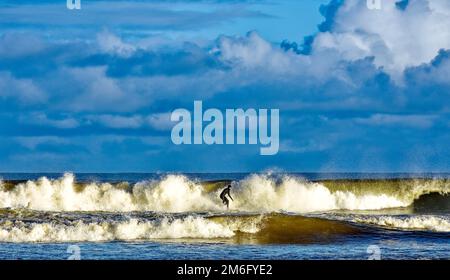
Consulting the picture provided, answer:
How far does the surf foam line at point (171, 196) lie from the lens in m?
41.2

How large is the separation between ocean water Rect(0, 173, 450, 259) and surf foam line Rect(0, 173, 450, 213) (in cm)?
5

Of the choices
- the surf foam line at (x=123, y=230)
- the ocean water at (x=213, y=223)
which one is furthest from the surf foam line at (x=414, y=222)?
the surf foam line at (x=123, y=230)

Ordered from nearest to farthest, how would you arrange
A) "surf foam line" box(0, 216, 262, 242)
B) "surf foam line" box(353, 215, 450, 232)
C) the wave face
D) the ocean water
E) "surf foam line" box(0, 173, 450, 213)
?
the ocean water → "surf foam line" box(0, 216, 262, 242) → the wave face → "surf foam line" box(353, 215, 450, 232) → "surf foam line" box(0, 173, 450, 213)

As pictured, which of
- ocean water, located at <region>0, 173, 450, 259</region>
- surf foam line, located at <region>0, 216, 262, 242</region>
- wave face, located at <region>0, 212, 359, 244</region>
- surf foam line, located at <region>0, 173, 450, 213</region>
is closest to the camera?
ocean water, located at <region>0, 173, 450, 259</region>

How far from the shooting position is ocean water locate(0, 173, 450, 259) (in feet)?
73.6

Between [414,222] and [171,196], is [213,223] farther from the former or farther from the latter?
[171,196]

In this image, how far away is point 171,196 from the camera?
137 ft

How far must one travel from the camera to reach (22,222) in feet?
91.0

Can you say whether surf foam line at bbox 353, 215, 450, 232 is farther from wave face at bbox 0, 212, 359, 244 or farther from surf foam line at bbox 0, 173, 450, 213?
surf foam line at bbox 0, 173, 450, 213

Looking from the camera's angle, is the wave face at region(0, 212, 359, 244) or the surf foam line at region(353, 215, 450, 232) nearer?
the wave face at region(0, 212, 359, 244)

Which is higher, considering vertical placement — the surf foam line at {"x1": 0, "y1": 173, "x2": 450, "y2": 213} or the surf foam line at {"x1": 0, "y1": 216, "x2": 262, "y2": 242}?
the surf foam line at {"x1": 0, "y1": 173, "x2": 450, "y2": 213}

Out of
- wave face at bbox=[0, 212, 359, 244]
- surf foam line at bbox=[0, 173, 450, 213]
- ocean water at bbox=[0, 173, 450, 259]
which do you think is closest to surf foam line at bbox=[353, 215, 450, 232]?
ocean water at bbox=[0, 173, 450, 259]

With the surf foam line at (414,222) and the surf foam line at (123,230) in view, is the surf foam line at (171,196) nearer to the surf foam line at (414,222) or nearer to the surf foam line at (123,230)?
the surf foam line at (414,222)
